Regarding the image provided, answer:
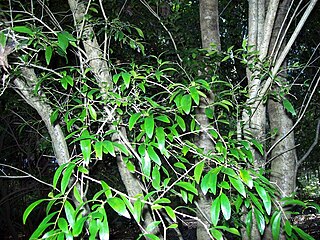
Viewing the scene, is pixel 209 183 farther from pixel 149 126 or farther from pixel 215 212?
pixel 149 126

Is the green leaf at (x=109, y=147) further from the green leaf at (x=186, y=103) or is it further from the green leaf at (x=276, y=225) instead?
the green leaf at (x=276, y=225)

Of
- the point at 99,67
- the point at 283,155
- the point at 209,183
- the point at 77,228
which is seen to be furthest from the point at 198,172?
the point at 283,155

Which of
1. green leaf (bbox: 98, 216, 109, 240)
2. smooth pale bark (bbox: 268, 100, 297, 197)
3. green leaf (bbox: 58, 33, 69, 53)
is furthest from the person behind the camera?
smooth pale bark (bbox: 268, 100, 297, 197)

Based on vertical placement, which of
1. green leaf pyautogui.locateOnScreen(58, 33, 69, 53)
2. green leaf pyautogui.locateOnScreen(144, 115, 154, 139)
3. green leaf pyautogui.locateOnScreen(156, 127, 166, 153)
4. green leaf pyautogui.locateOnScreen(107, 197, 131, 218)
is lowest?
green leaf pyautogui.locateOnScreen(107, 197, 131, 218)

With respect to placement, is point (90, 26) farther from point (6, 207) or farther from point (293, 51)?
point (6, 207)

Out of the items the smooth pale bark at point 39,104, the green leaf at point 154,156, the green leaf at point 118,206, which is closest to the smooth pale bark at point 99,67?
the smooth pale bark at point 39,104

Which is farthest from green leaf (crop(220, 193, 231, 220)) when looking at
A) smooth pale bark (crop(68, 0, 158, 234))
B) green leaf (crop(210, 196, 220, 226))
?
smooth pale bark (crop(68, 0, 158, 234))

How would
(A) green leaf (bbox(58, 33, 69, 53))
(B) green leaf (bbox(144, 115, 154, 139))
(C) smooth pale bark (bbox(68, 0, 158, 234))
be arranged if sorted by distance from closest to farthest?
1. (B) green leaf (bbox(144, 115, 154, 139))
2. (A) green leaf (bbox(58, 33, 69, 53))
3. (C) smooth pale bark (bbox(68, 0, 158, 234))

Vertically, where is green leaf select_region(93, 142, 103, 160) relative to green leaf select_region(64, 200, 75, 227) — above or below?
above

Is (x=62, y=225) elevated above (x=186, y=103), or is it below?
below

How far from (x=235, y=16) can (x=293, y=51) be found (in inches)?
27.6

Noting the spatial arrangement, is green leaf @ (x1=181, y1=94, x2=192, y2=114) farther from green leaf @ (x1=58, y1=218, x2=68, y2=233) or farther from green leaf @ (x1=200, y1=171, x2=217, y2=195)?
green leaf @ (x1=58, y1=218, x2=68, y2=233)

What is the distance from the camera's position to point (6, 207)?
12.6 feet

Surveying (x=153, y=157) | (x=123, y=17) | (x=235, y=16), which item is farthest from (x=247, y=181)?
(x=235, y=16)
